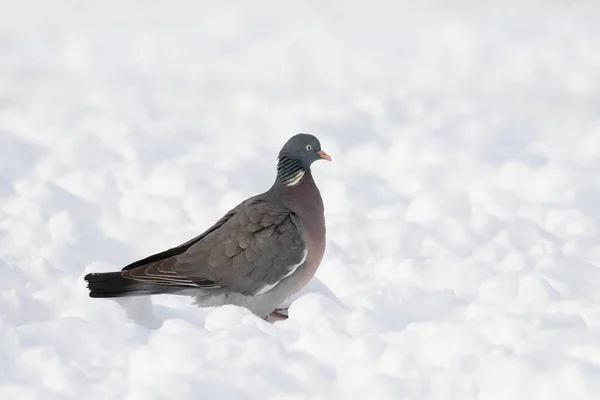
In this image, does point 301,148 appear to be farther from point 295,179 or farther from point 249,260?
point 249,260

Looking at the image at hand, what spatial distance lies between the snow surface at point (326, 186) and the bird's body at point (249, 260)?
0.63ft

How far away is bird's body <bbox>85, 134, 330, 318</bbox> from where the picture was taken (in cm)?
493

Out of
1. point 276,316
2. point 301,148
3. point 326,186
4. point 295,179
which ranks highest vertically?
point 326,186

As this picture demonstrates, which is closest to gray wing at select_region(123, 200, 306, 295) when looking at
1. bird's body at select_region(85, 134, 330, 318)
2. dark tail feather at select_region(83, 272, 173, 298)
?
bird's body at select_region(85, 134, 330, 318)

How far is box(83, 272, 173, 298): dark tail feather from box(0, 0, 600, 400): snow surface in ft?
0.27

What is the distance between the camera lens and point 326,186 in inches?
279

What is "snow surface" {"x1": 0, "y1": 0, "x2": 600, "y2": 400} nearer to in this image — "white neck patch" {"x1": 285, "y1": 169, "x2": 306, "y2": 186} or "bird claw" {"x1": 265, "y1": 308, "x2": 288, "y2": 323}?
"bird claw" {"x1": 265, "y1": 308, "x2": 288, "y2": 323}

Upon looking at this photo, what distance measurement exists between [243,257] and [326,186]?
217 cm

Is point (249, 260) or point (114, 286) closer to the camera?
point (114, 286)


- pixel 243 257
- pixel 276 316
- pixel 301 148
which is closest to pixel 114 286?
pixel 243 257

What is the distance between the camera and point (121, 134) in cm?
788

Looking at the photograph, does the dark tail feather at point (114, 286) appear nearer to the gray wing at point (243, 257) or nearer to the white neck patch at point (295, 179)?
the gray wing at point (243, 257)

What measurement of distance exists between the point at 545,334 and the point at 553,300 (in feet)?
2.26

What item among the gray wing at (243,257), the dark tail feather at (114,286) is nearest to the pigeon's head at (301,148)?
the gray wing at (243,257)
